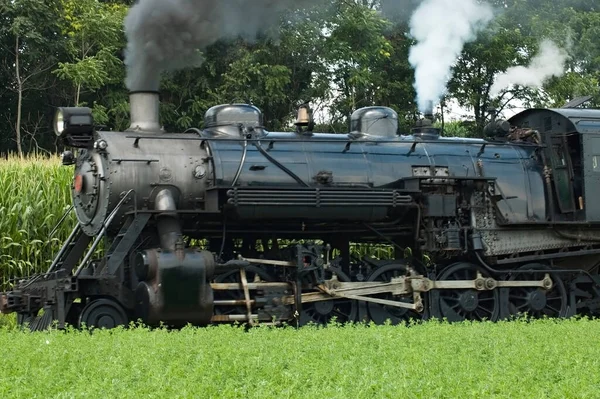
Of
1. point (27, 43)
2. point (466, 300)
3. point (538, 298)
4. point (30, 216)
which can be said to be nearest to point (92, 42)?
point (27, 43)

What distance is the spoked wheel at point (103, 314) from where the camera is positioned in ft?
38.8

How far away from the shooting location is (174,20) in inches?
542

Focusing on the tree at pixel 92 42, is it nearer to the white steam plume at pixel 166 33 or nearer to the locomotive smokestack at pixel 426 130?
the white steam plume at pixel 166 33

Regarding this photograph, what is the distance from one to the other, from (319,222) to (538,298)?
352 centimetres

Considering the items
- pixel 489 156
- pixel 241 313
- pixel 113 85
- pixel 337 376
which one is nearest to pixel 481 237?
pixel 489 156

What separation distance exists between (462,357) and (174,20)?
23.3 feet

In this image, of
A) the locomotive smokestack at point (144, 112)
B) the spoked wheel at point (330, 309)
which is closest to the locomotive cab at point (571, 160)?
the spoked wheel at point (330, 309)

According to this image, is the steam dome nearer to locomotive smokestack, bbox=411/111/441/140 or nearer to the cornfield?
locomotive smokestack, bbox=411/111/441/140

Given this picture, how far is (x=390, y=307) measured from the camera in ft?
45.9

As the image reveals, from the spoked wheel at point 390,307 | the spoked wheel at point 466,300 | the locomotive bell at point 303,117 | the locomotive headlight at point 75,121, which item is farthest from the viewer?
the spoked wheel at point 466,300

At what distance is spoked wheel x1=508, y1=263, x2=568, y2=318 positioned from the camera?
14.6 meters

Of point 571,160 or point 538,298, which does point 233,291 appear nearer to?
point 538,298

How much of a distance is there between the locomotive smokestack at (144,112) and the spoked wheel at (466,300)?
4.63 meters

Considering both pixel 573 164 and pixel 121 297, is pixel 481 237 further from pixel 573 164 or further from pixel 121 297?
pixel 121 297
